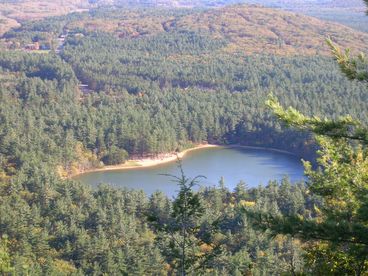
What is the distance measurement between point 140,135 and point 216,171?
27.9 ft

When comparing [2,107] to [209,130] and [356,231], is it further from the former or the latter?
[356,231]

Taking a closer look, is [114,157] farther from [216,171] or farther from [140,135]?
[216,171]

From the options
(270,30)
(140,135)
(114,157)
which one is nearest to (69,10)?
(270,30)

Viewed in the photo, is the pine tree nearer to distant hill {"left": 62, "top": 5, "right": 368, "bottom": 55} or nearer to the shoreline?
the shoreline

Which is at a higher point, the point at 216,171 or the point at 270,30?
the point at 270,30

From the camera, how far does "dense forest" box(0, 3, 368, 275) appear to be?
21.4 m

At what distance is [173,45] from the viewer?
304 ft

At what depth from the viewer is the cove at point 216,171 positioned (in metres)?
42.2

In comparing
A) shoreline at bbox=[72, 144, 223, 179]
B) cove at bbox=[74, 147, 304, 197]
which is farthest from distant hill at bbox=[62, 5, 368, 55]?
shoreline at bbox=[72, 144, 223, 179]

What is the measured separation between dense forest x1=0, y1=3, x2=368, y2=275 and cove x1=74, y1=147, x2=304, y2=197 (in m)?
1.88

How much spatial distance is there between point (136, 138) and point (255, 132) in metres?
12.0

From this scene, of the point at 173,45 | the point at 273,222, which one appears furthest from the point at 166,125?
the point at 273,222

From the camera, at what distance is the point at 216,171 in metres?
45.8

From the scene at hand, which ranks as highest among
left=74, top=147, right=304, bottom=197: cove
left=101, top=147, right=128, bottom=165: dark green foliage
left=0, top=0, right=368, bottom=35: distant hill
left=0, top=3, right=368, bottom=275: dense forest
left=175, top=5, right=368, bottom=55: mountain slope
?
left=0, top=0, right=368, bottom=35: distant hill
